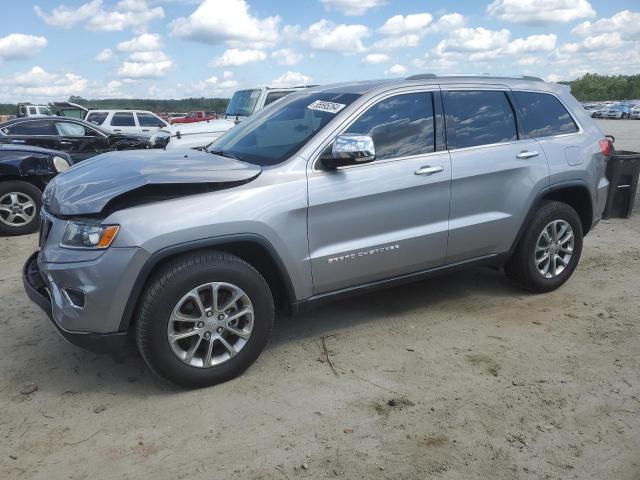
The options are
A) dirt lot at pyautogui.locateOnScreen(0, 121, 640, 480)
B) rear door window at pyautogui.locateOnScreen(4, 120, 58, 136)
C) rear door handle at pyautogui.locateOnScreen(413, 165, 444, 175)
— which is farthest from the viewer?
rear door window at pyautogui.locateOnScreen(4, 120, 58, 136)

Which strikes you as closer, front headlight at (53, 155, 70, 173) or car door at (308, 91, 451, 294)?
car door at (308, 91, 451, 294)

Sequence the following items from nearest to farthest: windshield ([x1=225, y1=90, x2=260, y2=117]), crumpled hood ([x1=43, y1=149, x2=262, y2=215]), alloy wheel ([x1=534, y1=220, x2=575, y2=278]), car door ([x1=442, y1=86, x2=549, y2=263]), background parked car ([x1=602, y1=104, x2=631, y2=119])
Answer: crumpled hood ([x1=43, y1=149, x2=262, y2=215]), car door ([x1=442, y1=86, x2=549, y2=263]), alloy wheel ([x1=534, y1=220, x2=575, y2=278]), windshield ([x1=225, y1=90, x2=260, y2=117]), background parked car ([x1=602, y1=104, x2=631, y2=119])

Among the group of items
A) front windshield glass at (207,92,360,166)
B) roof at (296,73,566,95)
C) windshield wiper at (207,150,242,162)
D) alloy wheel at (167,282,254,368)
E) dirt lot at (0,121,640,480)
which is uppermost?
roof at (296,73,566,95)

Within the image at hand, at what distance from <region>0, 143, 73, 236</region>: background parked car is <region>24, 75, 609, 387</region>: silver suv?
371cm

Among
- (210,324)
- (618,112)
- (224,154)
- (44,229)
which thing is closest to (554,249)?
(224,154)

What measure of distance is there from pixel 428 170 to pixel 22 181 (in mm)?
5617

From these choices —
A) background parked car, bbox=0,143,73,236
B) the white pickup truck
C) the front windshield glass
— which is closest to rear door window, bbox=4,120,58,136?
the white pickup truck

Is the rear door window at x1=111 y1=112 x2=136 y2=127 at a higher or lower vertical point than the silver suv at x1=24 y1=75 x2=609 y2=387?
higher

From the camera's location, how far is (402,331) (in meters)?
4.18

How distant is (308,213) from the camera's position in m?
3.53

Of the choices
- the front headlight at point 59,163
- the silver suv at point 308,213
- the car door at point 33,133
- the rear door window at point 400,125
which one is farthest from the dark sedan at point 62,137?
the rear door window at point 400,125

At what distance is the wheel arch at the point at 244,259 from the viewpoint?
3.08 m

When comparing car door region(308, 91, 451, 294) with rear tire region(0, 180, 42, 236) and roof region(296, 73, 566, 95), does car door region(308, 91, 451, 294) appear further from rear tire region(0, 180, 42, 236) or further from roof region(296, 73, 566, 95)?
rear tire region(0, 180, 42, 236)

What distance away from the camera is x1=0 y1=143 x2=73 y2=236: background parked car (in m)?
7.03
